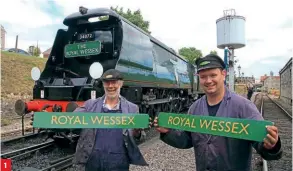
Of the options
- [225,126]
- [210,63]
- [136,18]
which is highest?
[136,18]

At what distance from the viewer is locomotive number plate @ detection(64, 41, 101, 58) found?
7258mm

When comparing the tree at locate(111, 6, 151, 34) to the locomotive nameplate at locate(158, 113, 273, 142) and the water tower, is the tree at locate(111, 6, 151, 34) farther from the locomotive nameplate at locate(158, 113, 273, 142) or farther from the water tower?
the locomotive nameplate at locate(158, 113, 273, 142)

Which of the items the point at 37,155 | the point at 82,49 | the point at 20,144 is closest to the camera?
the point at 37,155

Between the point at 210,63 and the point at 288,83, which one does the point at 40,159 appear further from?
the point at 288,83

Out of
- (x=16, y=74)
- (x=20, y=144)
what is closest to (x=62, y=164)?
(x=20, y=144)

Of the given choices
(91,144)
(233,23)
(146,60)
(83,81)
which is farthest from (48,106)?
(233,23)

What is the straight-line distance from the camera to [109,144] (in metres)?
2.94

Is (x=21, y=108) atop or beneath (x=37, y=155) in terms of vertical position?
atop

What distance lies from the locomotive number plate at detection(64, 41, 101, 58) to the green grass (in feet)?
42.0

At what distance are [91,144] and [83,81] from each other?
13.9 feet

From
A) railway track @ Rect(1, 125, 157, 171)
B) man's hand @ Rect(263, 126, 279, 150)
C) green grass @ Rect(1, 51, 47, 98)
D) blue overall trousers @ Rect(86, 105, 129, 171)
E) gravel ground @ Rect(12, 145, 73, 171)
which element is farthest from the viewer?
green grass @ Rect(1, 51, 47, 98)

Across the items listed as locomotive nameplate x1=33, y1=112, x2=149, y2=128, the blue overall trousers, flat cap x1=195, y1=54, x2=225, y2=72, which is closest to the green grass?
locomotive nameplate x1=33, y1=112, x2=149, y2=128

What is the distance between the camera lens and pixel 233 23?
26.5m

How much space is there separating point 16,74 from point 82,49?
18600mm
